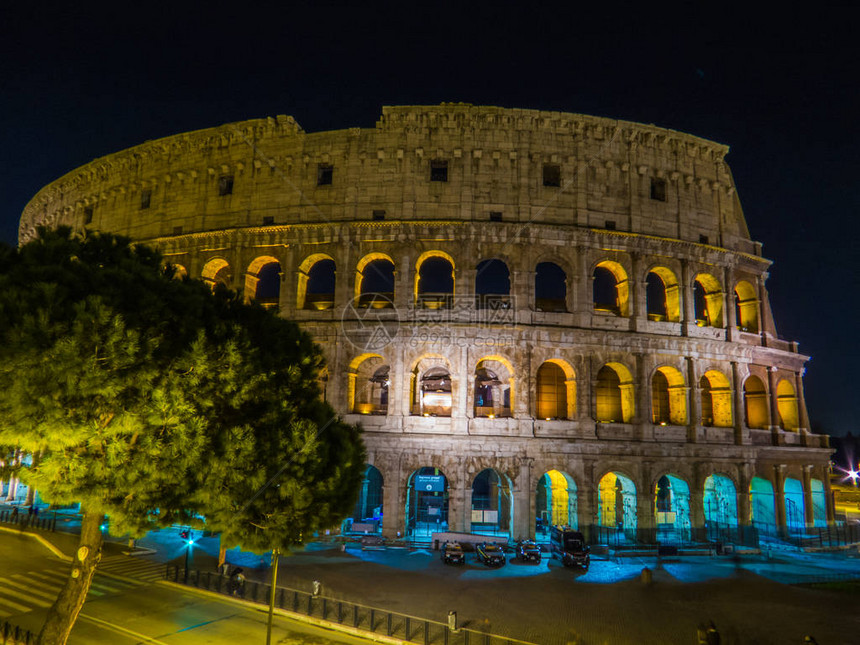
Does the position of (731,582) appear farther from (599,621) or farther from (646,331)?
(646,331)

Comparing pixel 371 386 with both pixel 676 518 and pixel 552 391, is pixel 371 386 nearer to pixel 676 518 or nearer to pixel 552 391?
pixel 552 391

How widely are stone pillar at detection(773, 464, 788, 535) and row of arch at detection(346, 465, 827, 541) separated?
106 mm

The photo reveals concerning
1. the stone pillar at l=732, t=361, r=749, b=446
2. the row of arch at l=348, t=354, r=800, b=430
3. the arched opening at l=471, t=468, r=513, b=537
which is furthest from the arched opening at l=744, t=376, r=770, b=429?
the arched opening at l=471, t=468, r=513, b=537

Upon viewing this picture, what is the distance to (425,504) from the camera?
32.2 metres

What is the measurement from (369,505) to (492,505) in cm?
788

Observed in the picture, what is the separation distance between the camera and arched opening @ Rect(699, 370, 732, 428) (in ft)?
93.9

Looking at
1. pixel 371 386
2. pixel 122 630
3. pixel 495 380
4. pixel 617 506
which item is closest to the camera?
pixel 122 630

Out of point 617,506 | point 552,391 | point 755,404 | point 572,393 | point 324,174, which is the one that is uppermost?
point 324,174

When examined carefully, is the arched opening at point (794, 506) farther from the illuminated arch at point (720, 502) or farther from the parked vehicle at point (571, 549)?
the parked vehicle at point (571, 549)

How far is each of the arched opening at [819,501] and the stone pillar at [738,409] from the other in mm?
6633

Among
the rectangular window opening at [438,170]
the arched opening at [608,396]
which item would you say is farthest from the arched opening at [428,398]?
the rectangular window opening at [438,170]

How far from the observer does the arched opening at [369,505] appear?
27.0 m

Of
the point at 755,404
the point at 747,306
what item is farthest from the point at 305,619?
the point at 747,306

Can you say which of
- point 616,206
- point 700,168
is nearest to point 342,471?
point 616,206
